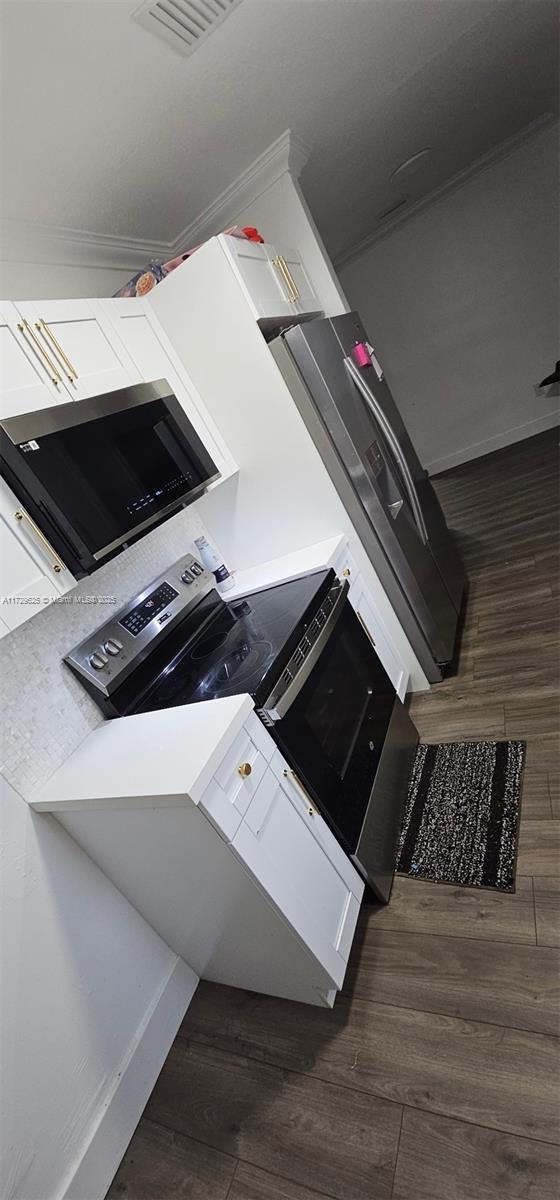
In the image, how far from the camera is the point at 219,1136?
4.49ft

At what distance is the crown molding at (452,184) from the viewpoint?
12.4ft

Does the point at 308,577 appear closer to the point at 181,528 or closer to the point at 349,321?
the point at 181,528

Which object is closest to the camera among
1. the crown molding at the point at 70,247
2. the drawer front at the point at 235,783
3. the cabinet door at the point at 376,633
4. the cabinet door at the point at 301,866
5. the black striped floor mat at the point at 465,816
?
the drawer front at the point at 235,783

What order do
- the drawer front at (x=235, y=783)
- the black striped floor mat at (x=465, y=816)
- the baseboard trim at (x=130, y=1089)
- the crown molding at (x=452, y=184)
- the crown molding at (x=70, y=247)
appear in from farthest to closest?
the crown molding at (x=452, y=184)
the crown molding at (x=70, y=247)
the black striped floor mat at (x=465, y=816)
the baseboard trim at (x=130, y=1089)
the drawer front at (x=235, y=783)

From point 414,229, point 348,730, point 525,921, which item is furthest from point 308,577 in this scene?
point 414,229

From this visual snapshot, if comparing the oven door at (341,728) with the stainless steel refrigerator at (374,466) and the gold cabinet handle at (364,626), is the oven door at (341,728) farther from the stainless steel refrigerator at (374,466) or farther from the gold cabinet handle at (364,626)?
the stainless steel refrigerator at (374,466)

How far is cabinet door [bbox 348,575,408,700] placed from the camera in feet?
6.81

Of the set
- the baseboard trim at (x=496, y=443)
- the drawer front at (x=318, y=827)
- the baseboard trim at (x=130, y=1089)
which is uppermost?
the drawer front at (x=318, y=827)

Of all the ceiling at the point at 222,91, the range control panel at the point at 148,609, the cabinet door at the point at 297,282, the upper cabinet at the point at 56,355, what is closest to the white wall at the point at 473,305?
the ceiling at the point at 222,91

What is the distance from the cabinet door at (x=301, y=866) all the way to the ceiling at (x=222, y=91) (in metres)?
1.84

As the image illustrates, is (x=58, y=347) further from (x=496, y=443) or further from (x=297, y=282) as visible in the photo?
(x=496, y=443)

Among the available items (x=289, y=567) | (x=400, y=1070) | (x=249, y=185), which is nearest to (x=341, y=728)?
(x=289, y=567)

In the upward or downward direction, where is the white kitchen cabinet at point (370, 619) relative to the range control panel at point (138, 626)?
downward

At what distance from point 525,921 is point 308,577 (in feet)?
4.03
